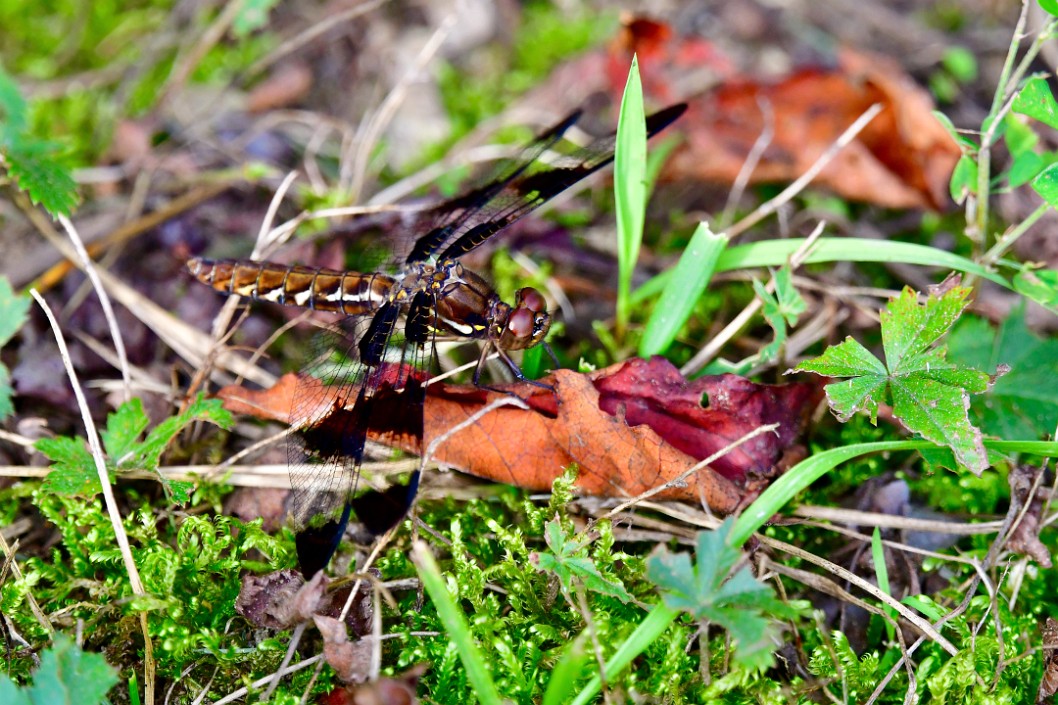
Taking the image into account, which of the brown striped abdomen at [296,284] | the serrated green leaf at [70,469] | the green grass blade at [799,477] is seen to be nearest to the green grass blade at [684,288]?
the green grass blade at [799,477]

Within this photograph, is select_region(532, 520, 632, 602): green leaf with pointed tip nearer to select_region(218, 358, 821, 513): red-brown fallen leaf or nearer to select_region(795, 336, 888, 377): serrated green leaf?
select_region(218, 358, 821, 513): red-brown fallen leaf

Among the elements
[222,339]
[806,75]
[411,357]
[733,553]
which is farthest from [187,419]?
[806,75]

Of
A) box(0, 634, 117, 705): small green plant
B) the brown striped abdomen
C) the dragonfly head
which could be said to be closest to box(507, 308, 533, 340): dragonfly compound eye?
the dragonfly head

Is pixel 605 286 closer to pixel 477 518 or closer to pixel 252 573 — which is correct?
pixel 477 518

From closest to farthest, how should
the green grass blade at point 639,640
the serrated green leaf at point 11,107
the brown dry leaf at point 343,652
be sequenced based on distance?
the green grass blade at point 639,640 → the brown dry leaf at point 343,652 → the serrated green leaf at point 11,107

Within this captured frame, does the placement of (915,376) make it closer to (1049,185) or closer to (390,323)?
(1049,185)

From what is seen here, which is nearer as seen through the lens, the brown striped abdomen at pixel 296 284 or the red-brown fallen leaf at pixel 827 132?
the brown striped abdomen at pixel 296 284

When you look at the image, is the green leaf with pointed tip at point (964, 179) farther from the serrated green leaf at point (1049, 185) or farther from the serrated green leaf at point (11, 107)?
the serrated green leaf at point (11, 107)
